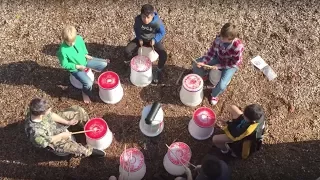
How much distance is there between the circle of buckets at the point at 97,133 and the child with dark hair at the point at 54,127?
0.09m

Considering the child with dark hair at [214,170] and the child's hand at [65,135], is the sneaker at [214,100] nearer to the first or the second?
the child with dark hair at [214,170]

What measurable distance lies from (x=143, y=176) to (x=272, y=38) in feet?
9.03

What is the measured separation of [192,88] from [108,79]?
105cm


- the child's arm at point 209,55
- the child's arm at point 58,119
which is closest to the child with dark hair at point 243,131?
the child's arm at point 209,55

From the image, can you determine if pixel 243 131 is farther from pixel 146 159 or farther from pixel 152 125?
pixel 146 159

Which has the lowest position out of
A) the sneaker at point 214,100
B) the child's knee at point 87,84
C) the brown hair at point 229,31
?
the sneaker at point 214,100

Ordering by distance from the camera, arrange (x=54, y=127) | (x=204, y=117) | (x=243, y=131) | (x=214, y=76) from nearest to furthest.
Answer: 1. (x=243, y=131)
2. (x=54, y=127)
3. (x=204, y=117)
4. (x=214, y=76)

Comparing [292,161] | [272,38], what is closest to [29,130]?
[292,161]

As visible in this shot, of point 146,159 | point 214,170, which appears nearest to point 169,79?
point 146,159

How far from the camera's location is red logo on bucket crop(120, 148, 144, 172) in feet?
14.1

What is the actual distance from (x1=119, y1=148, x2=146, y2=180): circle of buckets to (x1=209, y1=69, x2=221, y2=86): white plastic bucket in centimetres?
147

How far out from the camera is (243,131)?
4094 mm

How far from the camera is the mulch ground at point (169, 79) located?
467cm

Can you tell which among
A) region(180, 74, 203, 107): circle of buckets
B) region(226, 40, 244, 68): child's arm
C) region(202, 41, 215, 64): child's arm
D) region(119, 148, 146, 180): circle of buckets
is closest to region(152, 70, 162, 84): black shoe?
region(180, 74, 203, 107): circle of buckets
